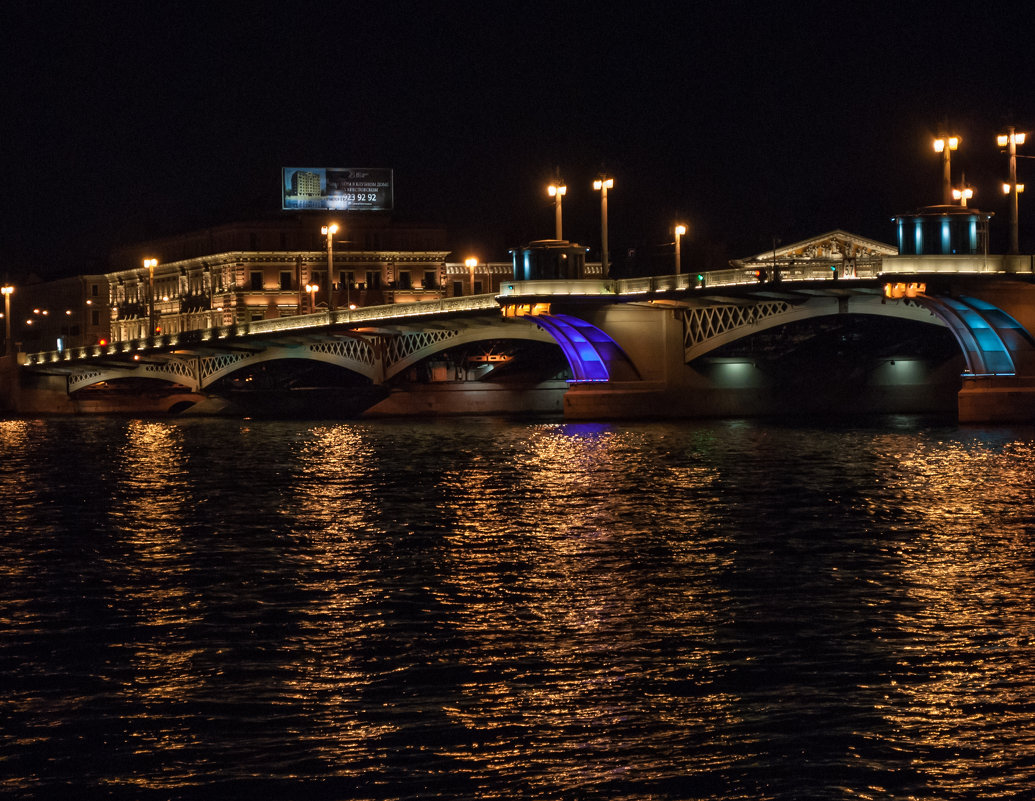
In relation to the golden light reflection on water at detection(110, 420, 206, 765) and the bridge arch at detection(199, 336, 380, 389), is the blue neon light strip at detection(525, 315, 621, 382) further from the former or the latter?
the golden light reflection on water at detection(110, 420, 206, 765)

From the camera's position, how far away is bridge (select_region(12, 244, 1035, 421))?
2377 inches

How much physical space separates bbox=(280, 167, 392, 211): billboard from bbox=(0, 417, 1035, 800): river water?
88935 millimetres

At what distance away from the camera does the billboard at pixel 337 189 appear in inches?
4889

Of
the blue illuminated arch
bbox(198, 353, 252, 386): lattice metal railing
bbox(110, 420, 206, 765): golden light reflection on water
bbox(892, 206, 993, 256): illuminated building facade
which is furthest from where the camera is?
bbox(198, 353, 252, 386): lattice metal railing

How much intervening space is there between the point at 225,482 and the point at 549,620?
77.4 ft

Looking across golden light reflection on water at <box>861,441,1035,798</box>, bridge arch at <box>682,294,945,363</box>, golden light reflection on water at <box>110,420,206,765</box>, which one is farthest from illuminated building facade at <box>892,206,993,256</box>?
golden light reflection on water at <box>861,441,1035,798</box>

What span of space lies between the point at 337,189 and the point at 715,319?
2285 inches

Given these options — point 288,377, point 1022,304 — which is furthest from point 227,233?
point 1022,304

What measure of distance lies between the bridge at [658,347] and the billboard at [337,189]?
977 inches

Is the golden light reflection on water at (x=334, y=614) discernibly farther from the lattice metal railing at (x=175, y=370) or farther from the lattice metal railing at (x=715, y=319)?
the lattice metal railing at (x=175, y=370)

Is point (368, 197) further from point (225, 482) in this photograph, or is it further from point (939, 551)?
point (939, 551)

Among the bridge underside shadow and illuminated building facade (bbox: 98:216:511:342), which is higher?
illuminated building facade (bbox: 98:216:511:342)

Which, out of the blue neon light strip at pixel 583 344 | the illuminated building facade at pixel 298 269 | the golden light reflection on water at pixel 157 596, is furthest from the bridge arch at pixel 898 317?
the illuminated building facade at pixel 298 269

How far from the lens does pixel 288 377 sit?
108188 millimetres
